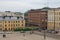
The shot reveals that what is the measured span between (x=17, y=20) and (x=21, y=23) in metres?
1.16

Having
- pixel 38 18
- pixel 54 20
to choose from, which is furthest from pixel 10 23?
pixel 54 20

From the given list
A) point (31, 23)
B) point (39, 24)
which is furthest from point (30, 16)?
point (39, 24)

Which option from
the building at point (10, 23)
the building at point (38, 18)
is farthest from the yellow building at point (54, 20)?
the building at point (10, 23)

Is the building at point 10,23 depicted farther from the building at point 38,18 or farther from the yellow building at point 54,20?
the yellow building at point 54,20

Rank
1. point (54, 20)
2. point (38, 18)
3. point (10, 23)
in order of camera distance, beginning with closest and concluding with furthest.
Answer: point (54, 20) < point (10, 23) < point (38, 18)

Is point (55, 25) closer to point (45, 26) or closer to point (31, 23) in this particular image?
point (45, 26)

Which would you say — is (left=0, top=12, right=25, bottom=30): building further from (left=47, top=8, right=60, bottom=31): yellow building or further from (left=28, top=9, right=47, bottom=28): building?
(left=47, top=8, right=60, bottom=31): yellow building

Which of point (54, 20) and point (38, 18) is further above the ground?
point (38, 18)

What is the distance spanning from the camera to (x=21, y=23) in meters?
42.8

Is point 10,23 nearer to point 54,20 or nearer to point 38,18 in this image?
point 38,18

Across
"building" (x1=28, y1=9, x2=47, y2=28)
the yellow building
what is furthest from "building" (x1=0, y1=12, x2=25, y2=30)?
the yellow building

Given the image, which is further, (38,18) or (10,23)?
(38,18)

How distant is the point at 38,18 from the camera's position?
48906mm

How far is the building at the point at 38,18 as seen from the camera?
1777 inches
